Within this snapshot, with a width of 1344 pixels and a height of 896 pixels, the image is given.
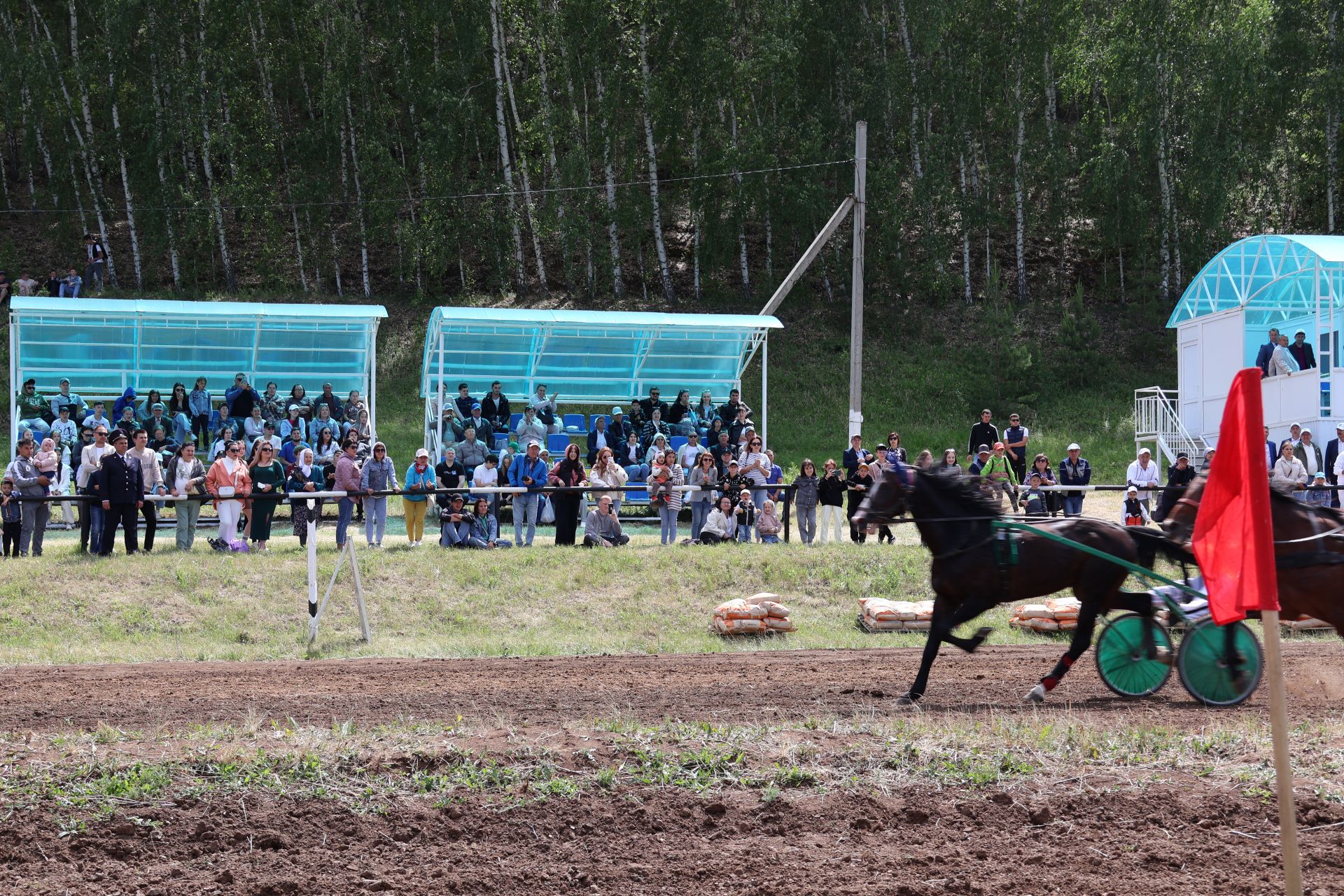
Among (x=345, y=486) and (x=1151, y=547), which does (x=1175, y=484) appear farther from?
(x=345, y=486)

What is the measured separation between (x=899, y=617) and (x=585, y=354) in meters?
12.7

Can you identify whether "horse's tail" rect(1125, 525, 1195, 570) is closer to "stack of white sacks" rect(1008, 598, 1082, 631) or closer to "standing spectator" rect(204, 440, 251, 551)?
"stack of white sacks" rect(1008, 598, 1082, 631)

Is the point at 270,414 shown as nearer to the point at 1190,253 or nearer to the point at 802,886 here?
the point at 802,886

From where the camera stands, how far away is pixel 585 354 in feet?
85.9

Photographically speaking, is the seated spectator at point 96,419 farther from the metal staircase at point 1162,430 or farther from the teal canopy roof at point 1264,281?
the teal canopy roof at point 1264,281

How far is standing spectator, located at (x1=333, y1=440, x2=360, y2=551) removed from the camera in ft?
59.1

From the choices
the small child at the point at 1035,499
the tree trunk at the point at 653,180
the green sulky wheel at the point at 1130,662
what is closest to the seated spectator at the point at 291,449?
the small child at the point at 1035,499

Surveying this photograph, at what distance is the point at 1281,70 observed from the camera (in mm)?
37969

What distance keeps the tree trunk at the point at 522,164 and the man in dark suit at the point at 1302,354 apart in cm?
2032

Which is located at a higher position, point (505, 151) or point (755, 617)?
point (505, 151)

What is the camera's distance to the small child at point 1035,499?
18453mm

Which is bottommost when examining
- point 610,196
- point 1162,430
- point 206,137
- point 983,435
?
point 983,435

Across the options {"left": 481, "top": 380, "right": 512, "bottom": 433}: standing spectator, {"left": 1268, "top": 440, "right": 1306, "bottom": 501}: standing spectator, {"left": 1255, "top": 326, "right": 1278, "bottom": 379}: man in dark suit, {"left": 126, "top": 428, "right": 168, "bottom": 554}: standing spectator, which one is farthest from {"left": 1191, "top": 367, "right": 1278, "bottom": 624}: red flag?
{"left": 1255, "top": 326, "right": 1278, "bottom": 379}: man in dark suit

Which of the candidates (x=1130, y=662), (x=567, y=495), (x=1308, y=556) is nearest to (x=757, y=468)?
(x=567, y=495)
